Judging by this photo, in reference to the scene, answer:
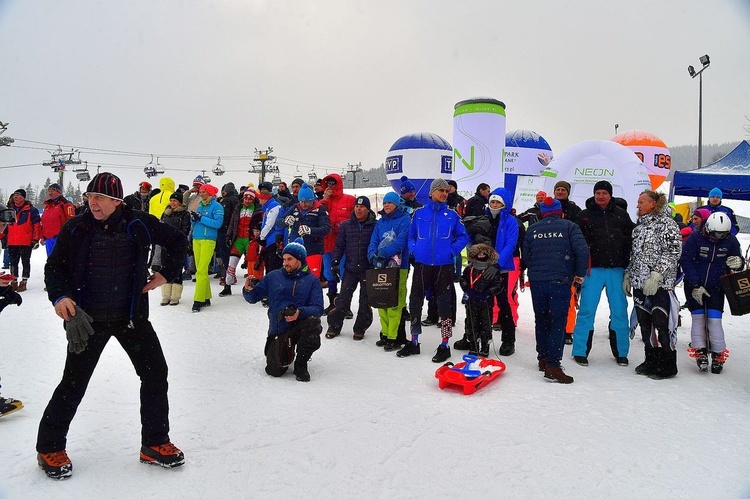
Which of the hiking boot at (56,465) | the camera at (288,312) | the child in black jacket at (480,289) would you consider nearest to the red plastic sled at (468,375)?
the child in black jacket at (480,289)

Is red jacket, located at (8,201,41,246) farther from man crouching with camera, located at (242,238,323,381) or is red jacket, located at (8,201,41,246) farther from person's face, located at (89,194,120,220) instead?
person's face, located at (89,194,120,220)

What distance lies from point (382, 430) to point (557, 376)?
7.36 ft

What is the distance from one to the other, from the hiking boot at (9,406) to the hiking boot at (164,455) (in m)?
1.35

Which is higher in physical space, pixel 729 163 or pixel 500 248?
pixel 729 163

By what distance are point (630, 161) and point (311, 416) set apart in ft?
32.2

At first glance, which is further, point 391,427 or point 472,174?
point 472,174

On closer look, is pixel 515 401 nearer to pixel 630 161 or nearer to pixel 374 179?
pixel 630 161

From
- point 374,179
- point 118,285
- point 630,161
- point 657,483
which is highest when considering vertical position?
point 374,179

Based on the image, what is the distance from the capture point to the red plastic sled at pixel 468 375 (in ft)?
16.1

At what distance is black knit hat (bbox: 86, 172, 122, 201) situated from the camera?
10.6ft

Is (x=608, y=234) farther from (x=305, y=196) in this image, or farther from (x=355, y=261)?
(x=305, y=196)

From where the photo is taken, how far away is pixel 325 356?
6.13 meters

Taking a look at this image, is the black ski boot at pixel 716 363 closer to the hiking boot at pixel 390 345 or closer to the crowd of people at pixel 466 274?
the crowd of people at pixel 466 274

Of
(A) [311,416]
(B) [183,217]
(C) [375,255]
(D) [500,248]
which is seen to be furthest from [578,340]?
(B) [183,217]
